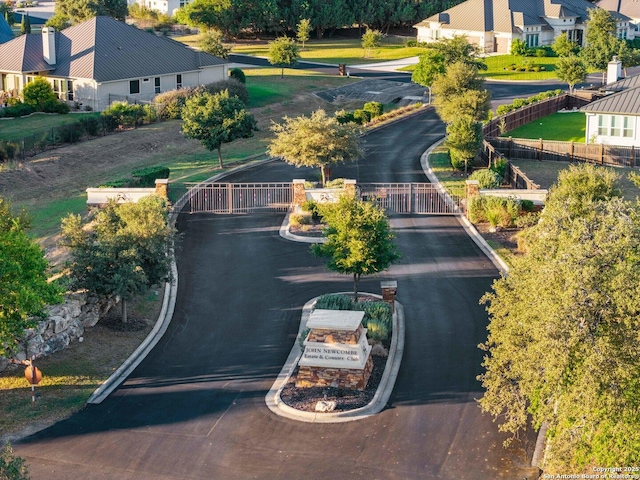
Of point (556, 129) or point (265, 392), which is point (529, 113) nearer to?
point (556, 129)

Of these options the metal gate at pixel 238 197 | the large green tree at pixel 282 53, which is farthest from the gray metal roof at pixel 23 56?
the metal gate at pixel 238 197

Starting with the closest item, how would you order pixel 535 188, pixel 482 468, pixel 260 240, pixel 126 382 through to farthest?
1. pixel 482 468
2. pixel 126 382
3. pixel 260 240
4. pixel 535 188

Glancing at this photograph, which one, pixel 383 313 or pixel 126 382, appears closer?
pixel 126 382

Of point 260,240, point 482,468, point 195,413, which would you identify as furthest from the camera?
point 260,240

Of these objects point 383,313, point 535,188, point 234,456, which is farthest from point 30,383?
point 535,188

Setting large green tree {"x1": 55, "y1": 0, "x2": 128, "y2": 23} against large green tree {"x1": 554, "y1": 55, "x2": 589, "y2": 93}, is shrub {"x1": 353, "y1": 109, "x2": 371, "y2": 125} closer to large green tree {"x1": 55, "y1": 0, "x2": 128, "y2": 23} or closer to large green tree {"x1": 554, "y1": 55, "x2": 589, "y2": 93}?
large green tree {"x1": 554, "y1": 55, "x2": 589, "y2": 93}

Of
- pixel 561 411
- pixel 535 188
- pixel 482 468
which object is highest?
pixel 535 188

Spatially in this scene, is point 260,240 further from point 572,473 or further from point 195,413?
point 572,473

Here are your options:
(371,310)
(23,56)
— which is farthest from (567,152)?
(23,56)
